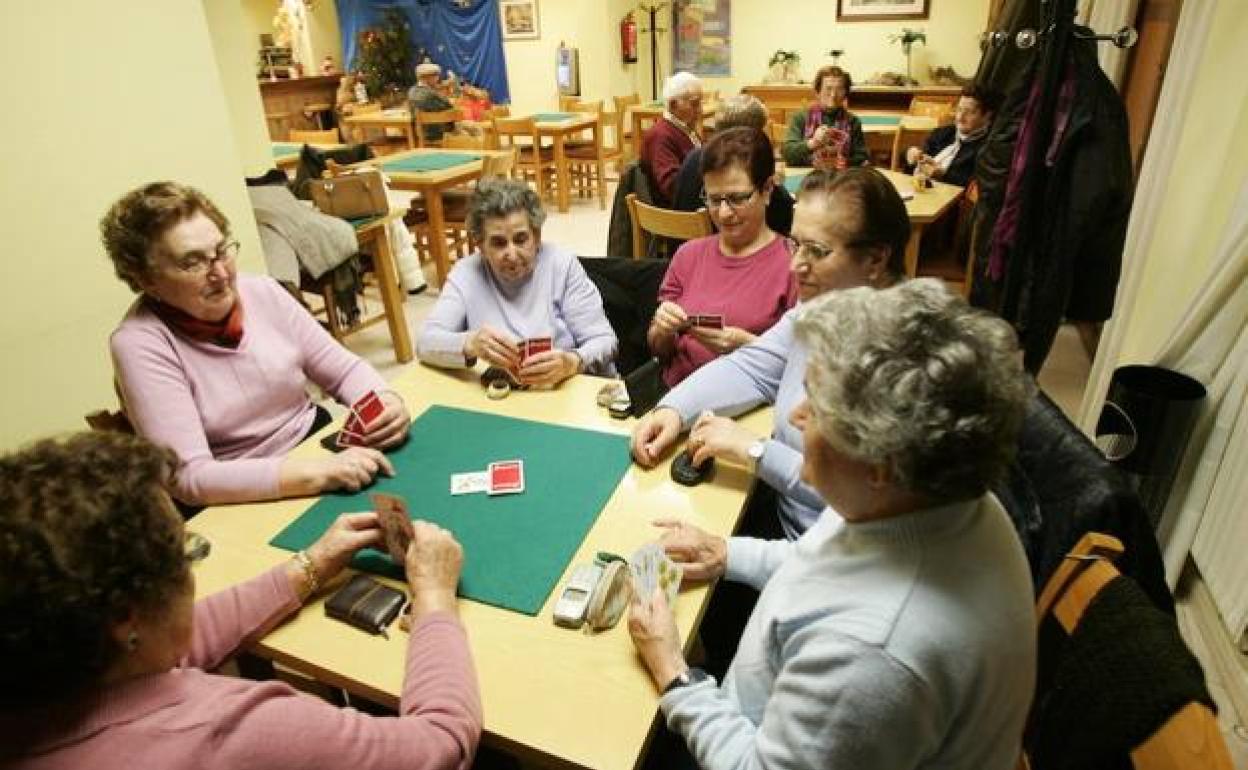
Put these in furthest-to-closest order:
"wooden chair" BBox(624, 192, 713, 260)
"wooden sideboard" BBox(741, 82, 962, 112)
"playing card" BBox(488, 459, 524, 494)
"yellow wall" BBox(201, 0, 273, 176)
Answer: "wooden sideboard" BBox(741, 82, 962, 112) < "yellow wall" BBox(201, 0, 273, 176) < "wooden chair" BBox(624, 192, 713, 260) < "playing card" BBox(488, 459, 524, 494)

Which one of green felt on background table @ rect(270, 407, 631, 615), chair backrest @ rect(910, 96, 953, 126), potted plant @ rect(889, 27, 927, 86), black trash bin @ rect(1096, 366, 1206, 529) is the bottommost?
black trash bin @ rect(1096, 366, 1206, 529)

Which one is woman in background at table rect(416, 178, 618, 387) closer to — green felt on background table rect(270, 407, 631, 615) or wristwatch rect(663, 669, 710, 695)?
green felt on background table rect(270, 407, 631, 615)

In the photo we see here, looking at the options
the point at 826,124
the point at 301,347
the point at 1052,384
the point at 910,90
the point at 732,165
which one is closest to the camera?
the point at 301,347

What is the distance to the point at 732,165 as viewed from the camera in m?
2.10

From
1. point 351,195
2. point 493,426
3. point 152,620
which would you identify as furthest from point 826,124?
point 152,620

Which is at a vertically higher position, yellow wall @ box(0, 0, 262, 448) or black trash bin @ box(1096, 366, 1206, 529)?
yellow wall @ box(0, 0, 262, 448)

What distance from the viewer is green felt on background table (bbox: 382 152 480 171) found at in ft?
15.6

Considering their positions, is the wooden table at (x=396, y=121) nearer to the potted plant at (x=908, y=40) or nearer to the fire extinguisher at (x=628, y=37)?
the fire extinguisher at (x=628, y=37)

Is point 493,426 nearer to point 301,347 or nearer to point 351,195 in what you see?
point 301,347

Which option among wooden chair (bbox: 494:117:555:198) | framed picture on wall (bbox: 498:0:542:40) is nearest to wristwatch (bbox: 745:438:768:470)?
wooden chair (bbox: 494:117:555:198)

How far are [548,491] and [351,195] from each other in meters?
2.97

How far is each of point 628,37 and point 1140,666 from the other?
28.6 feet

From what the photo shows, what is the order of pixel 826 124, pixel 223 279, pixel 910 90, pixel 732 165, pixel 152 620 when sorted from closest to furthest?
pixel 152 620, pixel 223 279, pixel 732 165, pixel 826 124, pixel 910 90

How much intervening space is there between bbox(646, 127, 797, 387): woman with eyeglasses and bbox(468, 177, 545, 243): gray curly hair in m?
0.50
